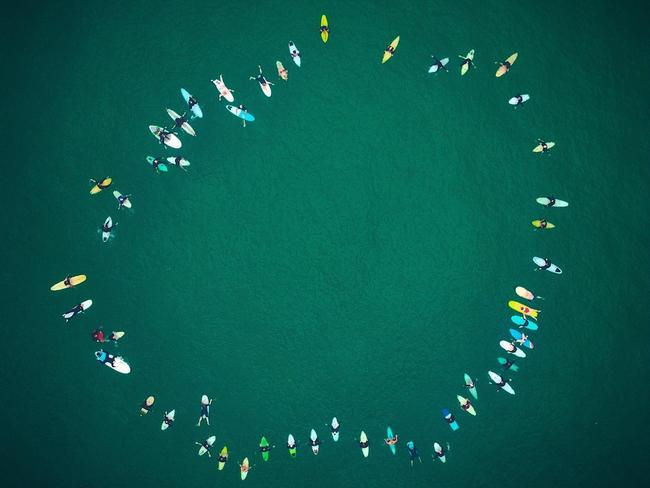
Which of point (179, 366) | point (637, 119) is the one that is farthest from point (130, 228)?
point (637, 119)

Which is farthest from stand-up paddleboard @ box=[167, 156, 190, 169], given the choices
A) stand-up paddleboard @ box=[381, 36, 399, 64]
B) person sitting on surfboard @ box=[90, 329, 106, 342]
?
stand-up paddleboard @ box=[381, 36, 399, 64]

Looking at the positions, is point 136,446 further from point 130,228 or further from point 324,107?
point 324,107

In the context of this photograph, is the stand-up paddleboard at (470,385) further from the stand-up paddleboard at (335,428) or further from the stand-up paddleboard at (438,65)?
the stand-up paddleboard at (438,65)

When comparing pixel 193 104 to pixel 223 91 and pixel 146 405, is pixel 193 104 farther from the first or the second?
pixel 146 405

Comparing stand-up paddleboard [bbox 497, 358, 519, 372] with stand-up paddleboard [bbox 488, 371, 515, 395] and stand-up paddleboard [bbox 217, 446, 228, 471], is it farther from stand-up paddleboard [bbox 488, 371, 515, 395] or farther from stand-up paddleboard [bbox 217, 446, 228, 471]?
stand-up paddleboard [bbox 217, 446, 228, 471]

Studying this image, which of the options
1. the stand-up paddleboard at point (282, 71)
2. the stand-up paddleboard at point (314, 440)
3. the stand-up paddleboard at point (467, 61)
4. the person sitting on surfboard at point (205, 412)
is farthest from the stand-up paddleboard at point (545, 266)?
the person sitting on surfboard at point (205, 412)

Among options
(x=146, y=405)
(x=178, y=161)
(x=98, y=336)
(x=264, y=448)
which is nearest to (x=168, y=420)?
(x=146, y=405)
